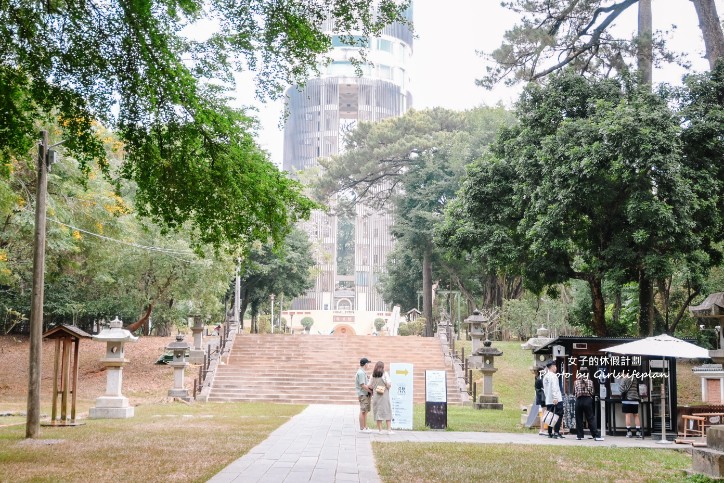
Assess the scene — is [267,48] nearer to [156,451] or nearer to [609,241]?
[156,451]

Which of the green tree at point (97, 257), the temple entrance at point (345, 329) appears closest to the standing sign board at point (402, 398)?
the green tree at point (97, 257)

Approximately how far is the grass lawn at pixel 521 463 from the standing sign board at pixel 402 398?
3358mm

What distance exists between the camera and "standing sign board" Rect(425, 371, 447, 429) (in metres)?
16.9

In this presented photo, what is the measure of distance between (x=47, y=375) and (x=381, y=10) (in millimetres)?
25599

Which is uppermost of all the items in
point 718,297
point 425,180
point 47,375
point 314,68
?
point 425,180

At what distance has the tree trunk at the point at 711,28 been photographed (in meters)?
21.6

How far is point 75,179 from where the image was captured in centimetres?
2481

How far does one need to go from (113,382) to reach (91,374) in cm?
1350

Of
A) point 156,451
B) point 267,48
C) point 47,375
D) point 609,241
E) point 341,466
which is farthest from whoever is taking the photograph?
point 47,375

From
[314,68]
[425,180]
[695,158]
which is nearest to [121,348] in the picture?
[314,68]

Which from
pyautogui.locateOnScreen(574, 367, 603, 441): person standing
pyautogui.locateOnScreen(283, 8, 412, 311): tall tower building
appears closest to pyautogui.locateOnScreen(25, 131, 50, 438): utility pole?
pyautogui.locateOnScreen(574, 367, 603, 441): person standing

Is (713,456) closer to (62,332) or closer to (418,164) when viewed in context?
(62,332)

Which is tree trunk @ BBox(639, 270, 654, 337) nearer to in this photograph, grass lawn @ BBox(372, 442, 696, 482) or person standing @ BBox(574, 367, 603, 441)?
person standing @ BBox(574, 367, 603, 441)

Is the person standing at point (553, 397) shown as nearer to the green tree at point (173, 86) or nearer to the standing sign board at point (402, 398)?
the standing sign board at point (402, 398)
